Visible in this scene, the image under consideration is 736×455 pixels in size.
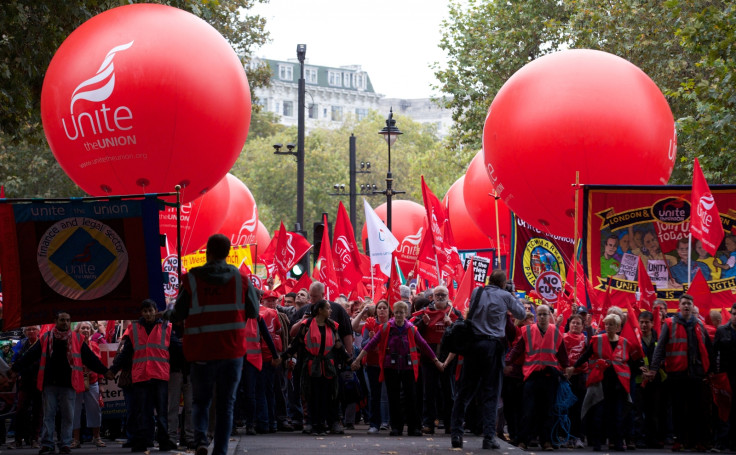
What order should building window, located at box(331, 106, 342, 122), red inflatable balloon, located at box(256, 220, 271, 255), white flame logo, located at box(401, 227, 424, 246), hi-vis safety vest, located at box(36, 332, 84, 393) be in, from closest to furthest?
A: hi-vis safety vest, located at box(36, 332, 84, 393) → white flame logo, located at box(401, 227, 424, 246) → red inflatable balloon, located at box(256, 220, 271, 255) → building window, located at box(331, 106, 342, 122)

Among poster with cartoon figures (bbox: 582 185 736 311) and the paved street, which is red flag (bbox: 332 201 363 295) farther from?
poster with cartoon figures (bbox: 582 185 736 311)

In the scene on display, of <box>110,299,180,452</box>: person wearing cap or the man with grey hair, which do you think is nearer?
the man with grey hair

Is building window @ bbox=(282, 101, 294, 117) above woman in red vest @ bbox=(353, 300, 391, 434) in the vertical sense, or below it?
above

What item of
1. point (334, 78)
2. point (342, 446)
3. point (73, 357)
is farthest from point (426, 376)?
point (334, 78)

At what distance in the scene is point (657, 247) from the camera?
51.9 feet

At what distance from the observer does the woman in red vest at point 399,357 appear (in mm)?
15695

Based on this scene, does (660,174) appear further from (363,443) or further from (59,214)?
(59,214)

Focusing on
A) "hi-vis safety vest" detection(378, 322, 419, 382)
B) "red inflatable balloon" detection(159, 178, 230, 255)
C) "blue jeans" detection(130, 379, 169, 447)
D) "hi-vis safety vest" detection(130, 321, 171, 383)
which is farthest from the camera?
"red inflatable balloon" detection(159, 178, 230, 255)

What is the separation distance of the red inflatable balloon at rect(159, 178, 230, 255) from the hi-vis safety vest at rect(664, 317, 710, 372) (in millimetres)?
7642

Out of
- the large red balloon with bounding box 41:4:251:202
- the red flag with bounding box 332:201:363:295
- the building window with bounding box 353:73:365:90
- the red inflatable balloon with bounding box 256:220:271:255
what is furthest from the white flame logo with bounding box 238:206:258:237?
the building window with bounding box 353:73:365:90

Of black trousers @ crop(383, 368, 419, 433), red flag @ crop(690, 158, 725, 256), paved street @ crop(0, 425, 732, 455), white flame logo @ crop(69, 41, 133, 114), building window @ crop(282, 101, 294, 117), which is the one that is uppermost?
building window @ crop(282, 101, 294, 117)

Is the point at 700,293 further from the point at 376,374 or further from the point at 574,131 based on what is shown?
the point at 376,374

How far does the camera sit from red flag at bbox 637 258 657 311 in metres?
15.4

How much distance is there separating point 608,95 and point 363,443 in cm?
536
